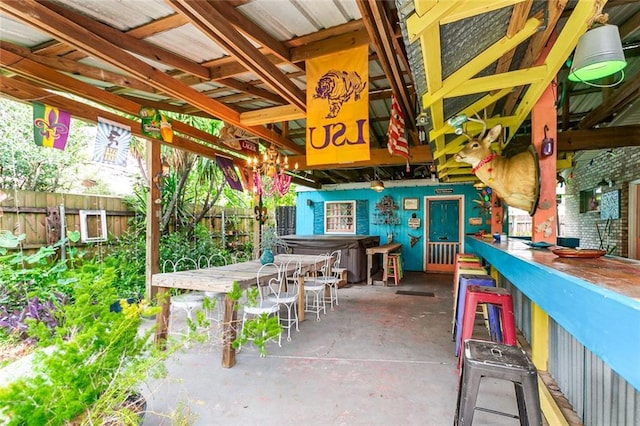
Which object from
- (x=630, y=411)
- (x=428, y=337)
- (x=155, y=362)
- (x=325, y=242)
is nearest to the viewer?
(x=630, y=411)

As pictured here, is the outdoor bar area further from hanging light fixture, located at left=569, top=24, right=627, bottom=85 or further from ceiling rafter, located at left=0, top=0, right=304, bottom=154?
ceiling rafter, located at left=0, top=0, right=304, bottom=154

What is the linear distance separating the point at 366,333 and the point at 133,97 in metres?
4.28

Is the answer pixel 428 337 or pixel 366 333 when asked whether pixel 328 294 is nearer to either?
pixel 366 333

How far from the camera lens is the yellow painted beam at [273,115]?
12.2 ft

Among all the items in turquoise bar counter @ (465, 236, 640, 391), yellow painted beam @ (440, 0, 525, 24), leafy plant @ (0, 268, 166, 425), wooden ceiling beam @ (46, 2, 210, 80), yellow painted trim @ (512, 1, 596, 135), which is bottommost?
leafy plant @ (0, 268, 166, 425)

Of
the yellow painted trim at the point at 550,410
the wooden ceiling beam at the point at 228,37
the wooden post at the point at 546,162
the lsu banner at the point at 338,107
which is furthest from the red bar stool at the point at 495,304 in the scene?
the wooden ceiling beam at the point at 228,37

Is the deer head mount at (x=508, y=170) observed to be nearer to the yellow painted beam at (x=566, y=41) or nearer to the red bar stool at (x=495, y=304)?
the yellow painted beam at (x=566, y=41)

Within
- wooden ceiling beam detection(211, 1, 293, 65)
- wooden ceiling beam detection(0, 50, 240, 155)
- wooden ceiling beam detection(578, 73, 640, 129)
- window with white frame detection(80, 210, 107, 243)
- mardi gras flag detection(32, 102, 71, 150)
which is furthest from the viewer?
window with white frame detection(80, 210, 107, 243)

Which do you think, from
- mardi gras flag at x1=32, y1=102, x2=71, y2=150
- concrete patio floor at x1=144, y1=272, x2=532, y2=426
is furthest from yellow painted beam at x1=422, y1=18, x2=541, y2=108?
mardi gras flag at x1=32, y1=102, x2=71, y2=150

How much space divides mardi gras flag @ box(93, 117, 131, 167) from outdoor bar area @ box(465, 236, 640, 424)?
4085 millimetres

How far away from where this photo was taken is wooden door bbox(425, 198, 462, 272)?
8.45 m

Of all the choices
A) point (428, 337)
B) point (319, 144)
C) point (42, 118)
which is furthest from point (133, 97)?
point (428, 337)

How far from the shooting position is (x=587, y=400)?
1.70 metres

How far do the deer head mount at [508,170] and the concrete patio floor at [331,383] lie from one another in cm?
161
